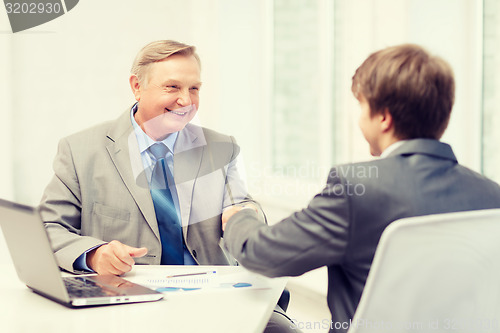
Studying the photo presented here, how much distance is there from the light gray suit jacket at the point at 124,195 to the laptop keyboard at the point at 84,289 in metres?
0.35

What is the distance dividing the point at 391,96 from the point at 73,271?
3.22ft

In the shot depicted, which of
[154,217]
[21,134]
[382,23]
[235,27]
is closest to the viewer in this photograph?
[154,217]

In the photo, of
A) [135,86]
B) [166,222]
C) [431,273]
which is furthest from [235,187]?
[431,273]

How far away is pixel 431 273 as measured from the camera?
100 centimetres

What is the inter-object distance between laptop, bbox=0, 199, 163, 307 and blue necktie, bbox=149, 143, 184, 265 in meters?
0.42

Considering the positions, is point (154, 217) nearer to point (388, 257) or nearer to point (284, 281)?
point (284, 281)

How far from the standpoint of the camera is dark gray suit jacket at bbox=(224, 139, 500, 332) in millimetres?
1095

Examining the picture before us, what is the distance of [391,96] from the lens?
1177 mm

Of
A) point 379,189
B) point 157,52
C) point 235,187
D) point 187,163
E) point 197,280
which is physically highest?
point 157,52

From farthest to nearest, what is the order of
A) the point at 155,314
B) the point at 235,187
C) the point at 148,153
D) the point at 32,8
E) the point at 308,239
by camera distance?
1. the point at 32,8
2. the point at 235,187
3. the point at 148,153
4. the point at 155,314
5. the point at 308,239

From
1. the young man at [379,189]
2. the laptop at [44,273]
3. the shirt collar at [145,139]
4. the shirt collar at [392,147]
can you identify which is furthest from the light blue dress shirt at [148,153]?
the shirt collar at [392,147]

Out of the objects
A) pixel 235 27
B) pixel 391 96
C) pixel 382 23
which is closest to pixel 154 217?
pixel 391 96

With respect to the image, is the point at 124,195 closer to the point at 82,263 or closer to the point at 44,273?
the point at 82,263

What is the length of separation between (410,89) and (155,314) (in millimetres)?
714
